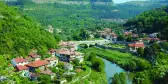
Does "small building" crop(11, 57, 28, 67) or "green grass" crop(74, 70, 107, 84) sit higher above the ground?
"small building" crop(11, 57, 28, 67)

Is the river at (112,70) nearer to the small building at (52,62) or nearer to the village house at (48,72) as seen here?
the small building at (52,62)

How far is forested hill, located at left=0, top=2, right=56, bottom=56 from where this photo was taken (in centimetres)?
2173

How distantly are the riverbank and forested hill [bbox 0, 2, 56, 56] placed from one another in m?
5.04

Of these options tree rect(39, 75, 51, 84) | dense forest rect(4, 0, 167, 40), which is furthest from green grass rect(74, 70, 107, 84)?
dense forest rect(4, 0, 167, 40)

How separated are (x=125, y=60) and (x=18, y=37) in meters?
8.36

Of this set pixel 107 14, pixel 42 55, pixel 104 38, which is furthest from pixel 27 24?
pixel 107 14

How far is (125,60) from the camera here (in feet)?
81.0

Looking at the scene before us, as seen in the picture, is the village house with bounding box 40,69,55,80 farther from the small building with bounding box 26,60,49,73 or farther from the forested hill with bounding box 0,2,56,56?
the forested hill with bounding box 0,2,56,56

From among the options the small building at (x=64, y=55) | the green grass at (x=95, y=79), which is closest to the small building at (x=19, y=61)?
the small building at (x=64, y=55)

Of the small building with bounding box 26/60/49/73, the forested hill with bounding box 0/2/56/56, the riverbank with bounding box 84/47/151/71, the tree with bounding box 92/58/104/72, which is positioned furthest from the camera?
the forested hill with bounding box 0/2/56/56

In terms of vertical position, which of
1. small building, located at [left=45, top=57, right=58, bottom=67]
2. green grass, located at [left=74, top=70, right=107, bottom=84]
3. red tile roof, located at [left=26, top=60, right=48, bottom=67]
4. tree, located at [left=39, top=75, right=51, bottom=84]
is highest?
tree, located at [left=39, top=75, right=51, bottom=84]

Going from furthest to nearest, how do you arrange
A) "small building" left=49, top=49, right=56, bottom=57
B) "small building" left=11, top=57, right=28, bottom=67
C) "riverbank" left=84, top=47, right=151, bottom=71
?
1. "small building" left=49, top=49, right=56, bottom=57
2. "riverbank" left=84, top=47, right=151, bottom=71
3. "small building" left=11, top=57, right=28, bottom=67

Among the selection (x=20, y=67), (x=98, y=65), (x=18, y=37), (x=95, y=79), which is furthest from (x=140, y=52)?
(x=20, y=67)

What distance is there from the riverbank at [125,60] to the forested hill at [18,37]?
5.04 meters
